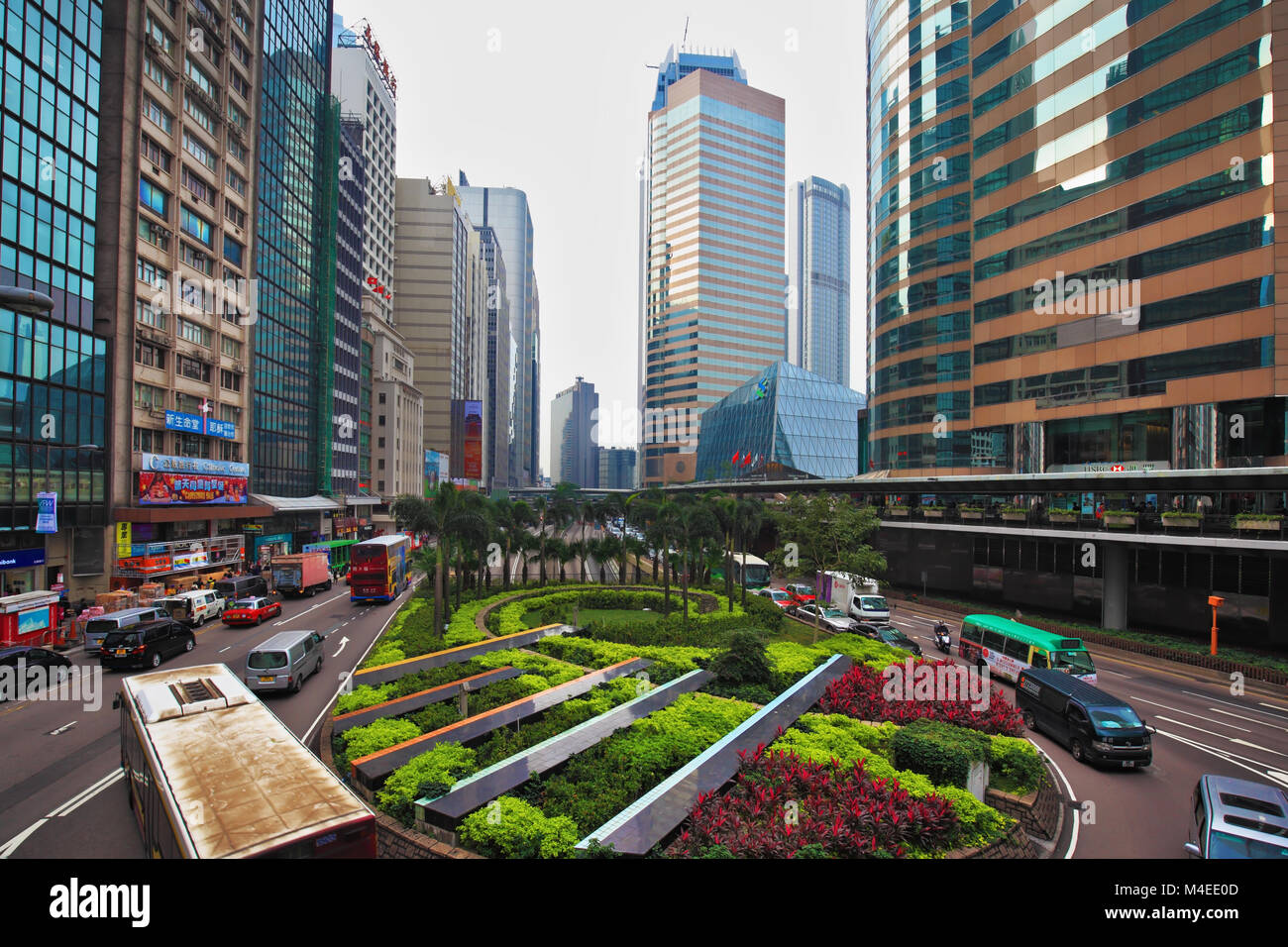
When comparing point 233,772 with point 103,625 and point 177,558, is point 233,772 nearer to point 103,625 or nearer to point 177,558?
point 103,625

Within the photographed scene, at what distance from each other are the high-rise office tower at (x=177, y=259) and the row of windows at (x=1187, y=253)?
60624 mm

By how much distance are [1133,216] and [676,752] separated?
137ft

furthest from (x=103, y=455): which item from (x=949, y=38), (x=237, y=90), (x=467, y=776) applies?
(x=949, y=38)

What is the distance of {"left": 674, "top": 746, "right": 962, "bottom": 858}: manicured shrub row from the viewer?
9.71m

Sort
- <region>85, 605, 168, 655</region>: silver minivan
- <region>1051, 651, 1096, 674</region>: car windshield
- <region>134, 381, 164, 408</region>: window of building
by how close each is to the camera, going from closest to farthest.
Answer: <region>1051, 651, 1096, 674</region>: car windshield, <region>85, 605, 168, 655</region>: silver minivan, <region>134, 381, 164, 408</region>: window of building

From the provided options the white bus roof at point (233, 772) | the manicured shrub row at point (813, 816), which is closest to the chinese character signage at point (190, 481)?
the white bus roof at point (233, 772)

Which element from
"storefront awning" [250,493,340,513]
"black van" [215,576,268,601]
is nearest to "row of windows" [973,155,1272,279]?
"black van" [215,576,268,601]

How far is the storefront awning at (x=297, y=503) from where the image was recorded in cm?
5675

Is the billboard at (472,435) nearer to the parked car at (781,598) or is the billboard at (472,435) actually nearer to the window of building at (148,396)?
the window of building at (148,396)

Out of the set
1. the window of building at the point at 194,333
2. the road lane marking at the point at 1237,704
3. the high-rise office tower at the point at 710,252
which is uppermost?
the high-rise office tower at the point at 710,252

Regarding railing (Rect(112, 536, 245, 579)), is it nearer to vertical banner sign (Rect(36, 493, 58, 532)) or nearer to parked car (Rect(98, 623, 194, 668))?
vertical banner sign (Rect(36, 493, 58, 532))

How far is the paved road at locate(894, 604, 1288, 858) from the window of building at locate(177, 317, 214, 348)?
54863 millimetres

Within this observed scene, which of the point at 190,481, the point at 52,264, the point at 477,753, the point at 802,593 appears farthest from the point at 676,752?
the point at 190,481
